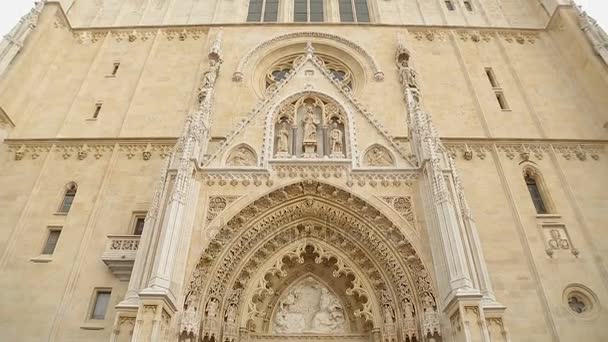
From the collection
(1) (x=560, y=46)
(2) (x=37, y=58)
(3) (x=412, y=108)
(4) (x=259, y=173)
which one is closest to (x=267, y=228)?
(4) (x=259, y=173)

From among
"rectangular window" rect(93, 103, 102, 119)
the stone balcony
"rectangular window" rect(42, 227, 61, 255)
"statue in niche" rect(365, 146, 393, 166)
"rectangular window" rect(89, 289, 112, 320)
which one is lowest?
"rectangular window" rect(89, 289, 112, 320)

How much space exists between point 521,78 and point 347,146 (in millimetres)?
7740

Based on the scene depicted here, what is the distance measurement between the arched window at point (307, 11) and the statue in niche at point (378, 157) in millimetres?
8694

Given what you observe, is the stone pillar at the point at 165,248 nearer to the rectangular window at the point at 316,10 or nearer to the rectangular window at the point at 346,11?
the rectangular window at the point at 316,10

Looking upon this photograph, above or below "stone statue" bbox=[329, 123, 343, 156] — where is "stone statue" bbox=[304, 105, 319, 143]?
above

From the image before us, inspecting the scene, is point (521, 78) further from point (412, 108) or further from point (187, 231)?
point (187, 231)

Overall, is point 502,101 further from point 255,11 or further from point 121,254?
point 121,254

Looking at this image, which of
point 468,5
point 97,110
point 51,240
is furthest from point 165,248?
point 468,5

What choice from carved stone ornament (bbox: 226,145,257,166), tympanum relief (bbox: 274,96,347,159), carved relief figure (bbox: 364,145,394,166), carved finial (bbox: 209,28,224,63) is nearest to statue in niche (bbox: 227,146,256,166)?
carved stone ornament (bbox: 226,145,257,166)

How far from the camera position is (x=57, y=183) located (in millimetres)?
11734

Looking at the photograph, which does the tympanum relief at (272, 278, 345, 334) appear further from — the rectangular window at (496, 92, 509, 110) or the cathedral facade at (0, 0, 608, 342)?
the rectangular window at (496, 92, 509, 110)

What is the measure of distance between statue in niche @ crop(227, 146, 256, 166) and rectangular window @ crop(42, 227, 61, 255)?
4.80 metres

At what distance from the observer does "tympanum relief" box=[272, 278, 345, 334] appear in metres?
9.60

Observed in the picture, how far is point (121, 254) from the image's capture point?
9836 mm
